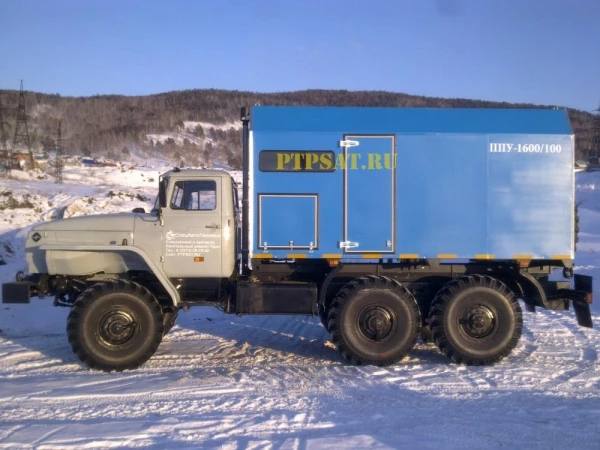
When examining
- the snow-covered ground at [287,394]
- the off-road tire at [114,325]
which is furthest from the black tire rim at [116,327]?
the snow-covered ground at [287,394]

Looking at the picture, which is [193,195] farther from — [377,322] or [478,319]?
[478,319]

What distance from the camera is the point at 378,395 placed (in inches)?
267

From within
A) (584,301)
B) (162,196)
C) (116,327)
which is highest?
(162,196)

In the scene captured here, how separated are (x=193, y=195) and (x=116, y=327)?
6.92ft

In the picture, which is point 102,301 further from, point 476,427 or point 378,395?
point 476,427

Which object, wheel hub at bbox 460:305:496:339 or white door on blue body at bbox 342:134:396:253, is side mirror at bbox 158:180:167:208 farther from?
wheel hub at bbox 460:305:496:339

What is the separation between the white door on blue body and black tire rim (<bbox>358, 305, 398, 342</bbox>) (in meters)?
0.84

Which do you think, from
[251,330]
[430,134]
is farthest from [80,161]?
[430,134]

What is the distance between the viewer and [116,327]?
8.00 meters

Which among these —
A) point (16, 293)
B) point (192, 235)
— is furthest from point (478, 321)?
point (16, 293)

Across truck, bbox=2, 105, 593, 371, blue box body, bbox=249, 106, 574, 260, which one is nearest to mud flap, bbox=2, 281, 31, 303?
truck, bbox=2, 105, 593, 371

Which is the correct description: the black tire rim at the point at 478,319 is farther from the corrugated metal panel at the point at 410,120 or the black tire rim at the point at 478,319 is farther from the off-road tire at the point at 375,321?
the corrugated metal panel at the point at 410,120

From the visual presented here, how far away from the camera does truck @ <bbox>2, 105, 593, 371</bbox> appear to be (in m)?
8.16

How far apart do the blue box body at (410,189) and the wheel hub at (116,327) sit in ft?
6.51
